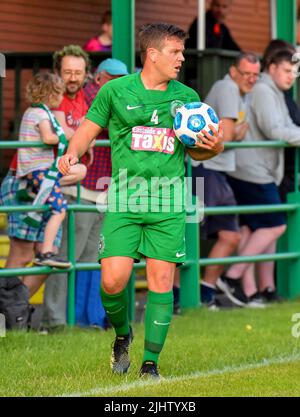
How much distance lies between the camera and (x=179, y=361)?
8.16 meters

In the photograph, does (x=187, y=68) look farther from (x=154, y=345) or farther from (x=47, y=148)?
(x=154, y=345)

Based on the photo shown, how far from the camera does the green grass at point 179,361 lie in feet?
23.0

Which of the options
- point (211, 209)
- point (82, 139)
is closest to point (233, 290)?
point (211, 209)

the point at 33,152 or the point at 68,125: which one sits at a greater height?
the point at 68,125

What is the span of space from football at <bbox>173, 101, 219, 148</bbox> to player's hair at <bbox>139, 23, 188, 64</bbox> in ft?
1.35

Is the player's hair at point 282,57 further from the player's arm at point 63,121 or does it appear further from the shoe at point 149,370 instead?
the shoe at point 149,370

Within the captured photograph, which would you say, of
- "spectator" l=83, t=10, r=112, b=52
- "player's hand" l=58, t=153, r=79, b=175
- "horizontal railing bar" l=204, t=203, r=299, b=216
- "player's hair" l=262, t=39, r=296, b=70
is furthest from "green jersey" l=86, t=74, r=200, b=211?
"spectator" l=83, t=10, r=112, b=52

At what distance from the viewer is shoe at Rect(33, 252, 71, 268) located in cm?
962

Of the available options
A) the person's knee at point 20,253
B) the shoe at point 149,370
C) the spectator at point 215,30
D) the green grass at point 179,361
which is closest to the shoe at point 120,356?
the green grass at point 179,361

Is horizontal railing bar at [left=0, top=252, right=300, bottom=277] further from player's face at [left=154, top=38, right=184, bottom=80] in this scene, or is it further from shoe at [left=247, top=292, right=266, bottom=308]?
player's face at [left=154, top=38, right=184, bottom=80]

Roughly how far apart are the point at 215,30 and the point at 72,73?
413cm

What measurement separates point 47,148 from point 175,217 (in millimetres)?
2473

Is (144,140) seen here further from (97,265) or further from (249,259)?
(249,259)

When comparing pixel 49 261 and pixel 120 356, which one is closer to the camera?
pixel 120 356
